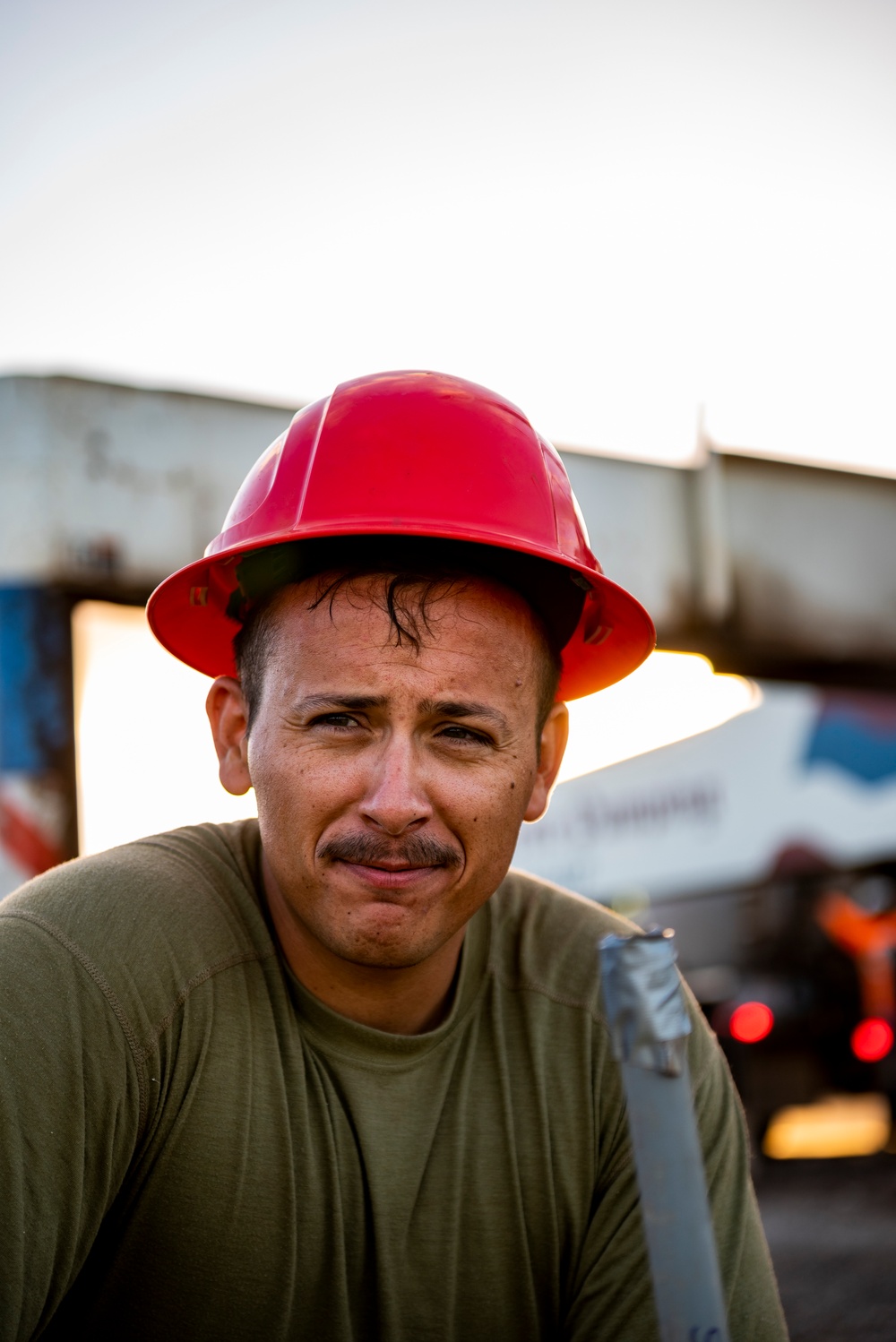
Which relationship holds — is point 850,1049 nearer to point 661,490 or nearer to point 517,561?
point 661,490

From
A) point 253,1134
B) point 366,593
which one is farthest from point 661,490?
point 253,1134

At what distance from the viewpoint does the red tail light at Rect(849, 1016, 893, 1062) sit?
8562 mm

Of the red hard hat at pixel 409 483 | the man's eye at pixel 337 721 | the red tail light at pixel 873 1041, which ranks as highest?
the red hard hat at pixel 409 483

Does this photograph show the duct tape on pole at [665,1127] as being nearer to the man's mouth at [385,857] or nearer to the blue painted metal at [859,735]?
the man's mouth at [385,857]

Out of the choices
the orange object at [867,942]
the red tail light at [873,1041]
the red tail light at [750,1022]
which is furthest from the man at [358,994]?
the orange object at [867,942]

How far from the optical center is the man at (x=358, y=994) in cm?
195

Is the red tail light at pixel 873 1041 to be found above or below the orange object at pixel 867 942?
below

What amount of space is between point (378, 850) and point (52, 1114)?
62cm

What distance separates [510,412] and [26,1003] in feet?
4.48

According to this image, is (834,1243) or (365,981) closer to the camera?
(365,981)

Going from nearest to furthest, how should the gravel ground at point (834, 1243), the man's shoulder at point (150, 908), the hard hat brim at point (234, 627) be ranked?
the man's shoulder at point (150, 908) < the hard hat brim at point (234, 627) < the gravel ground at point (834, 1243)

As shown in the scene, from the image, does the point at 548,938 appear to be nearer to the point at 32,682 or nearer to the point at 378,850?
the point at 378,850

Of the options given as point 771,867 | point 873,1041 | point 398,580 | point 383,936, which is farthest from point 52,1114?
point 771,867

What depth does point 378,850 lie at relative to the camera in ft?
6.75
